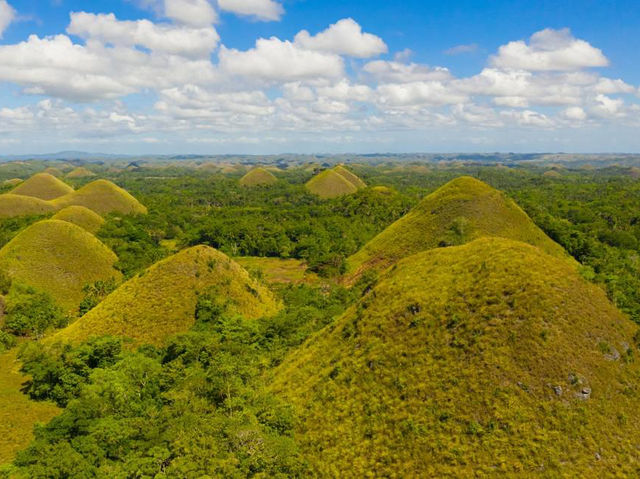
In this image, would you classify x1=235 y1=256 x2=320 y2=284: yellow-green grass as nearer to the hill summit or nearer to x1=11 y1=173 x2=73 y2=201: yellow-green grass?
the hill summit

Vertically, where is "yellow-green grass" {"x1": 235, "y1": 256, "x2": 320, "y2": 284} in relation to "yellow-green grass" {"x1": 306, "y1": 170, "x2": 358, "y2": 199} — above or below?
below

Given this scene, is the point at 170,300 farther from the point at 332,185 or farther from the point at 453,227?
the point at 332,185

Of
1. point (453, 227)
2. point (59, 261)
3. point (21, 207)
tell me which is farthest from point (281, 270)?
point (21, 207)

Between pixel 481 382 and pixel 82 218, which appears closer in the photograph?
pixel 481 382

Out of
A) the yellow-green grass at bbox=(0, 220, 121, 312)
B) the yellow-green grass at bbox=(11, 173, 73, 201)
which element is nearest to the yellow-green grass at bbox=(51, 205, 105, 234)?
the yellow-green grass at bbox=(0, 220, 121, 312)

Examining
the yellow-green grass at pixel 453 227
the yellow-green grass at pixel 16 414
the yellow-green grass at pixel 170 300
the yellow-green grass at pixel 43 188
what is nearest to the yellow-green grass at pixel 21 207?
the yellow-green grass at pixel 43 188

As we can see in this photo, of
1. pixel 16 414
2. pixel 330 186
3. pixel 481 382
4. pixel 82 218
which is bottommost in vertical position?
pixel 16 414
